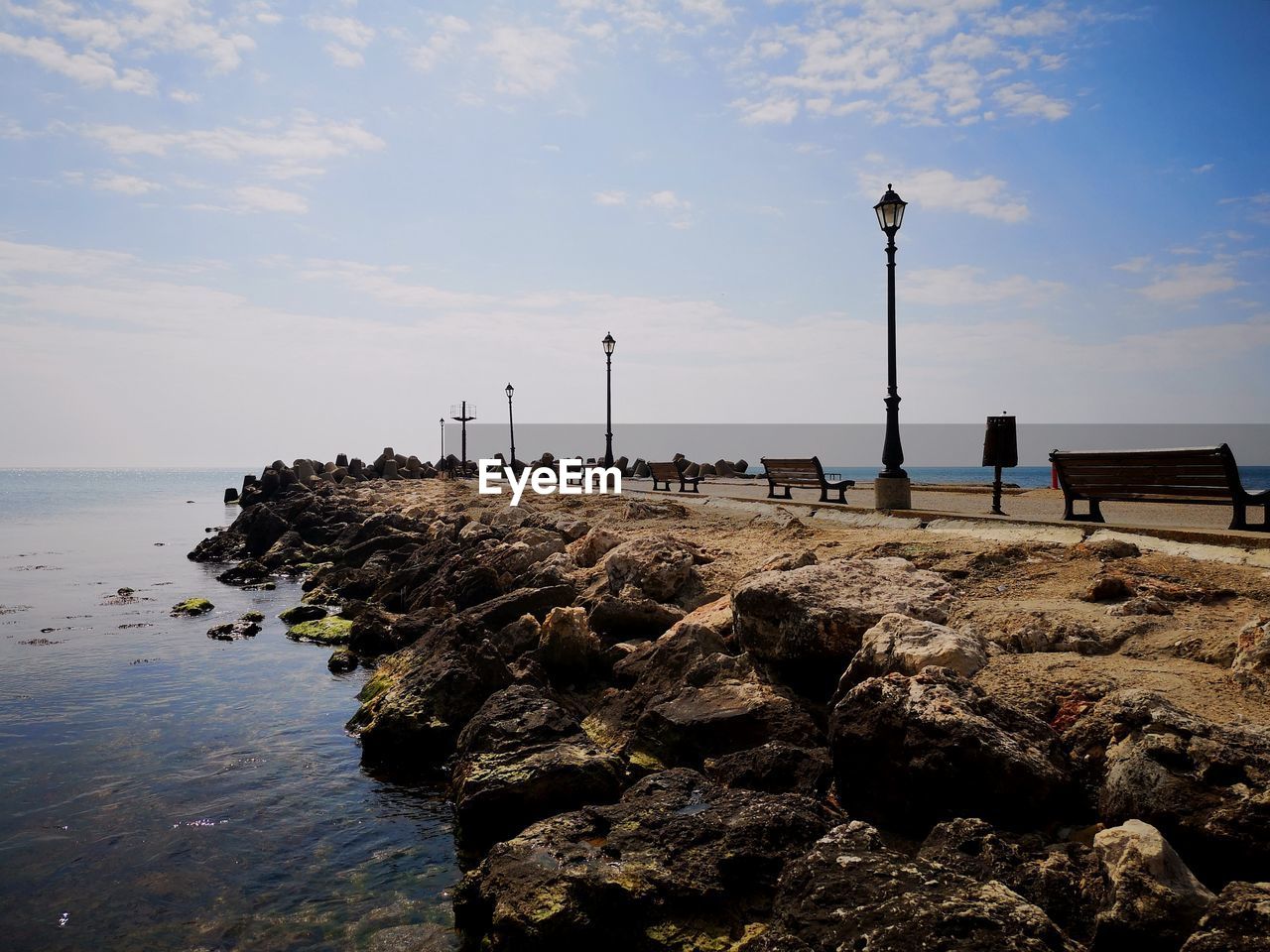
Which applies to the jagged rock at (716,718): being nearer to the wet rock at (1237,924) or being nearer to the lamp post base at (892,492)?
the wet rock at (1237,924)

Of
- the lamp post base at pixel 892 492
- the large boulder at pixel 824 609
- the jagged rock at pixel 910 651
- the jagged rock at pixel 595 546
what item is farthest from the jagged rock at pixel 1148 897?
the lamp post base at pixel 892 492

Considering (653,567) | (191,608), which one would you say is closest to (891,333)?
(653,567)

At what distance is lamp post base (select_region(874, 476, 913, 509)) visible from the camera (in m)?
Result: 12.9

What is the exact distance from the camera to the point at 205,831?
6.07 metres

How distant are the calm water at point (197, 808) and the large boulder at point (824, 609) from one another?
2.67 meters

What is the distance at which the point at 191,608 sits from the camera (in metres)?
16.1

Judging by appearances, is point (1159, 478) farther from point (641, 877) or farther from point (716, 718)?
point (641, 877)

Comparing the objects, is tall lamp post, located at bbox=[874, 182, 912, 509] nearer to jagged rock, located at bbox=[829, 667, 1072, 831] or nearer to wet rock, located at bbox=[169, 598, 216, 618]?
jagged rock, located at bbox=[829, 667, 1072, 831]

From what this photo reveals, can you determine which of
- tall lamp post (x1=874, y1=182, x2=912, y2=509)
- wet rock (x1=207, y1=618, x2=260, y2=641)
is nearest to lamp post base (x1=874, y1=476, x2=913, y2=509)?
tall lamp post (x1=874, y1=182, x2=912, y2=509)

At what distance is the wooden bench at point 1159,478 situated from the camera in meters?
8.65

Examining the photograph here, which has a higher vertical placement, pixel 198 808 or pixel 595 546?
pixel 595 546

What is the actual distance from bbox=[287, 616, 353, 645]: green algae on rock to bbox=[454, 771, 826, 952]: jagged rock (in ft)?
30.2

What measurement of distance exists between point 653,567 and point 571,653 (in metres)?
1.62

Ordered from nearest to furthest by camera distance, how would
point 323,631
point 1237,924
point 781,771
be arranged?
point 1237,924, point 781,771, point 323,631
